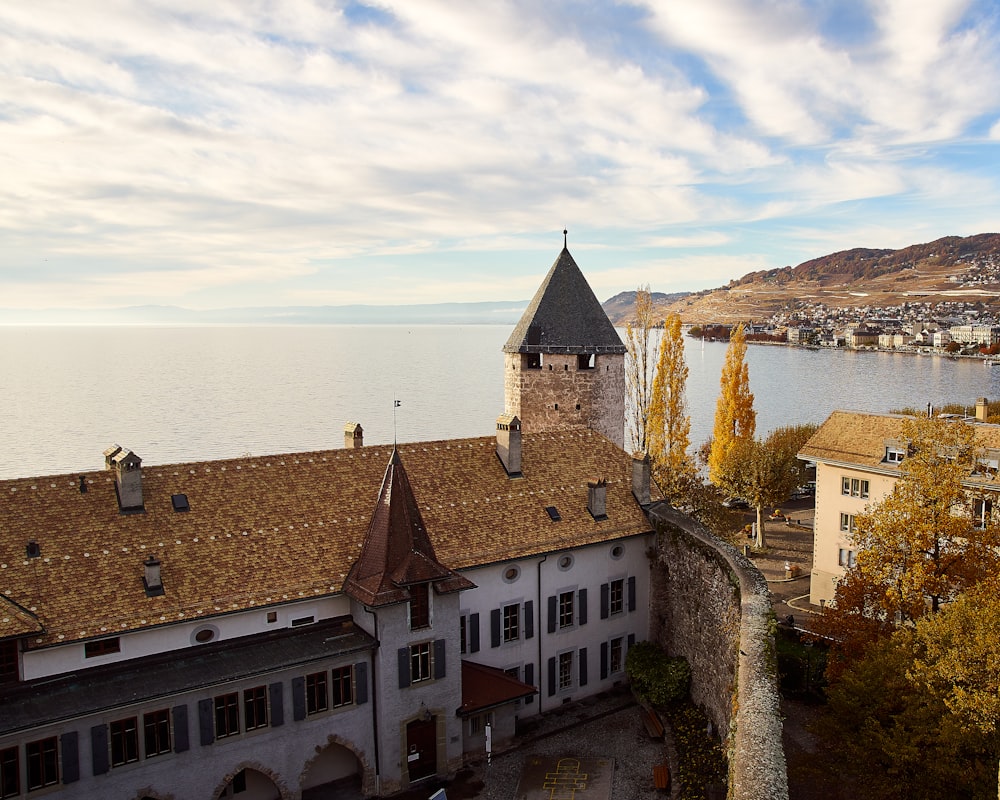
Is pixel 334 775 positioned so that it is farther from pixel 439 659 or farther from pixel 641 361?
pixel 641 361

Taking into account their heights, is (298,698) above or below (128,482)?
below

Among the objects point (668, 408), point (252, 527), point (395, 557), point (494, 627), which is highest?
point (668, 408)

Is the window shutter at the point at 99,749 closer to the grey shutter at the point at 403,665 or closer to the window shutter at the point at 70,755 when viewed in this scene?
the window shutter at the point at 70,755

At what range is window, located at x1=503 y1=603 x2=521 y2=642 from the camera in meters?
27.4

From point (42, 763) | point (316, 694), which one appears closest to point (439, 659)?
point (316, 694)

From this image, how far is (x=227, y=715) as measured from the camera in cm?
2088

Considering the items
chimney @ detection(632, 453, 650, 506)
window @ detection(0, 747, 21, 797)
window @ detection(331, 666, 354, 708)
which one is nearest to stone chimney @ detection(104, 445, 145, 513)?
window @ detection(0, 747, 21, 797)

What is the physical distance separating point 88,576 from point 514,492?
14.7 m

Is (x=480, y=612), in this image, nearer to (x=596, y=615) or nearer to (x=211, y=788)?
(x=596, y=615)

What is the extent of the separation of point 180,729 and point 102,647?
2.99m

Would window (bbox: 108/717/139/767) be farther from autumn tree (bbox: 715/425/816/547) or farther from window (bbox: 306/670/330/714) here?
autumn tree (bbox: 715/425/816/547)

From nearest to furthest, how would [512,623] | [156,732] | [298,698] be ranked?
[156,732], [298,698], [512,623]

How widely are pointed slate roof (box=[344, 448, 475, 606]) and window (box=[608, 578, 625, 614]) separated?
832cm

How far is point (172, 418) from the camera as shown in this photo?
306 ft
